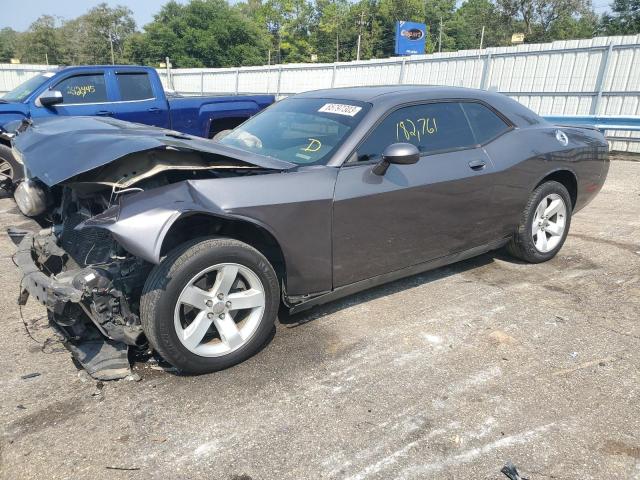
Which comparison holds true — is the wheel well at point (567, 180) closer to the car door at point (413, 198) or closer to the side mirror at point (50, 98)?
the car door at point (413, 198)

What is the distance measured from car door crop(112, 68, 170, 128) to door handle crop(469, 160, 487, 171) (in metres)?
6.06

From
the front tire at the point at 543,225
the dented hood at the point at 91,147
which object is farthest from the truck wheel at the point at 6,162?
the front tire at the point at 543,225

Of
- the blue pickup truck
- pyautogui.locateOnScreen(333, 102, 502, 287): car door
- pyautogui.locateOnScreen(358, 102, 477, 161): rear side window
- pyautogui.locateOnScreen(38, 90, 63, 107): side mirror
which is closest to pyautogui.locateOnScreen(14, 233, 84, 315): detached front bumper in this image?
pyautogui.locateOnScreen(333, 102, 502, 287): car door

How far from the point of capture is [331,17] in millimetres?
72750

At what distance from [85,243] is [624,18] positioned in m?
49.9

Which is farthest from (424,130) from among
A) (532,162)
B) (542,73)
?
(542,73)

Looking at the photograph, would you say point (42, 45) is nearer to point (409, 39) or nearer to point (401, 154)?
point (409, 39)

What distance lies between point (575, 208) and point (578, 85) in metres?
9.65

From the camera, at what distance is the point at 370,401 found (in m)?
2.72

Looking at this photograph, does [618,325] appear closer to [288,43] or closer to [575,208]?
[575,208]

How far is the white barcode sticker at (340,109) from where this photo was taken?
3.65m

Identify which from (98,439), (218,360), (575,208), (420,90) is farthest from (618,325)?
(98,439)

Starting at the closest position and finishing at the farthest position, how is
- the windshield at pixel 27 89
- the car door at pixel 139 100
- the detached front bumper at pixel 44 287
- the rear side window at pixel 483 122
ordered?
1. the detached front bumper at pixel 44 287
2. the rear side window at pixel 483 122
3. the windshield at pixel 27 89
4. the car door at pixel 139 100

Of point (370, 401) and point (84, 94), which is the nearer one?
point (370, 401)
